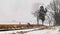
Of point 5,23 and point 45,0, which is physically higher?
point 45,0

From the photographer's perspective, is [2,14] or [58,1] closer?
[2,14]

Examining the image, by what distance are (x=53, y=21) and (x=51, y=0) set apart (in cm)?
20

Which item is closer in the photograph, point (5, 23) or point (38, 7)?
point (5, 23)

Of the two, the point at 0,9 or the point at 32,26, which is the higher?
the point at 0,9

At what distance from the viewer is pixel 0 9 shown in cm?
100

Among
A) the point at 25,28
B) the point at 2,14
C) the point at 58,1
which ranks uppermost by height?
the point at 58,1

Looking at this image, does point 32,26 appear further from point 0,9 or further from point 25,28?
point 0,9

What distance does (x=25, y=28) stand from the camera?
1057 mm

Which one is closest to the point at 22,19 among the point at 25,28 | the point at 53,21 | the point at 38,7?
the point at 25,28

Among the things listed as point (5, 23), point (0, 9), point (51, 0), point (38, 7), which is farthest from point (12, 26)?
point (51, 0)

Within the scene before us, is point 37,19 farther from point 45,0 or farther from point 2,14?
point 2,14

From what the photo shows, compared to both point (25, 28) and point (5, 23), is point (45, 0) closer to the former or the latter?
point (25, 28)

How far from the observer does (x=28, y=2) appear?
108 centimetres

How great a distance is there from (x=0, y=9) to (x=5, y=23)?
0.12 metres
